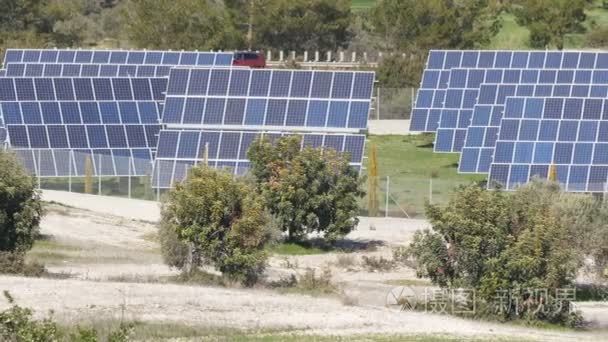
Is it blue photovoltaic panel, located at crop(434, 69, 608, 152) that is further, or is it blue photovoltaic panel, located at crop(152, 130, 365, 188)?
blue photovoltaic panel, located at crop(434, 69, 608, 152)

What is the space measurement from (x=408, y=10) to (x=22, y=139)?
45.6 m

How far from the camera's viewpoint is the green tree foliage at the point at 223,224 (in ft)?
110

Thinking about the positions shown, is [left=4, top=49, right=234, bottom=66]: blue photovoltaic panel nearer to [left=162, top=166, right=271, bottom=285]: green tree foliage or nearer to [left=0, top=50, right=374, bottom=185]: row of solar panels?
[left=0, top=50, right=374, bottom=185]: row of solar panels

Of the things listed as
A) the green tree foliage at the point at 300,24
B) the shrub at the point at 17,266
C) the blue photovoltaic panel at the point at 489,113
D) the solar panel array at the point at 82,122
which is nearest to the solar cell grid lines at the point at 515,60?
the blue photovoltaic panel at the point at 489,113

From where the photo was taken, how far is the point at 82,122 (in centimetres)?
5144

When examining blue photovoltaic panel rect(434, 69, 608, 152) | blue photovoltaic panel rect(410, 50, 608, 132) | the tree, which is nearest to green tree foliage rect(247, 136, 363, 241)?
the tree

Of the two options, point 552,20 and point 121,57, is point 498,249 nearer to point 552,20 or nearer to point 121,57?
point 121,57

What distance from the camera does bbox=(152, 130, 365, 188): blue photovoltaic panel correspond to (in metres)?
45.1

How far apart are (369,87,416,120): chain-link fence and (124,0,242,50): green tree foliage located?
16662 millimetres

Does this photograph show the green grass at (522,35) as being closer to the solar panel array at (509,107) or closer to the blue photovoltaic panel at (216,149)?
the solar panel array at (509,107)

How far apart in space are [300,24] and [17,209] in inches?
2355

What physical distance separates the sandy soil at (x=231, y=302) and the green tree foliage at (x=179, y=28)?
50.4 metres

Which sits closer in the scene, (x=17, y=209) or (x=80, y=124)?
(x=17, y=209)

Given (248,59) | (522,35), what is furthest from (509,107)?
(522,35)
